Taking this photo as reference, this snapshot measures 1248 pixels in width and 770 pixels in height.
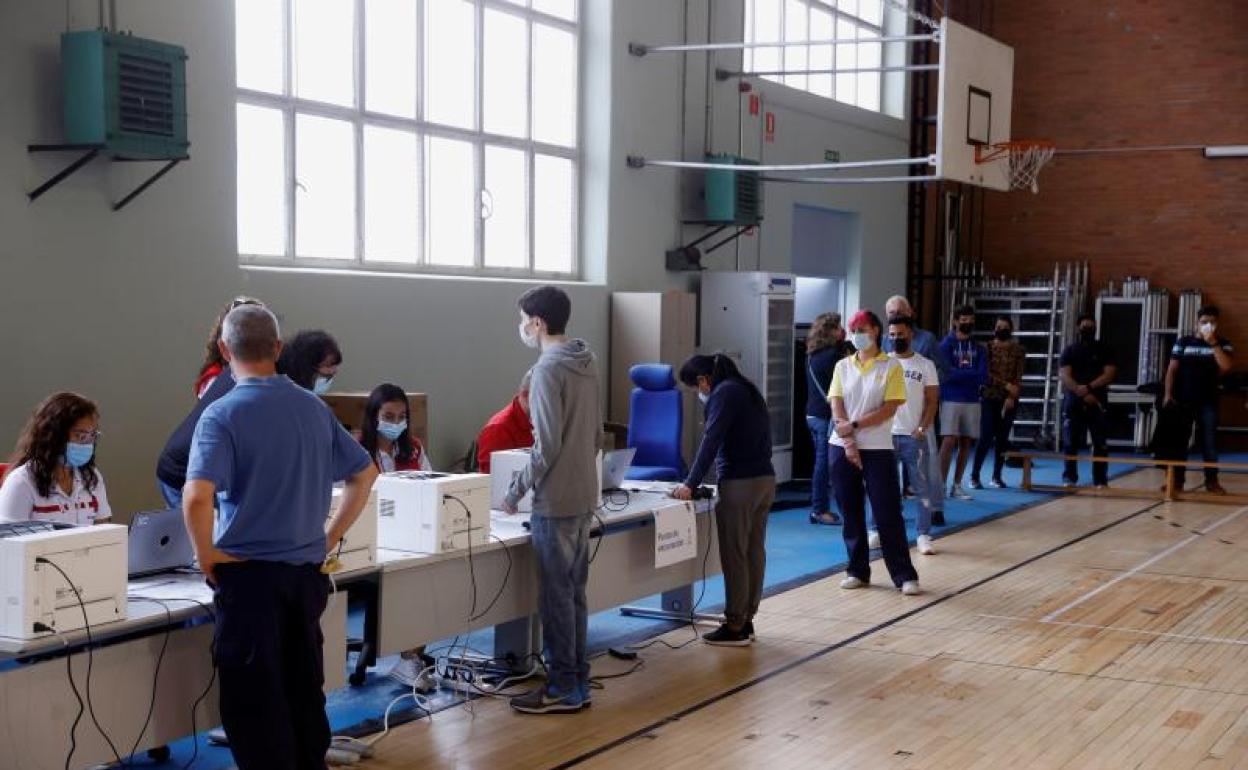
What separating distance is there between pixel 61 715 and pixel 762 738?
239cm

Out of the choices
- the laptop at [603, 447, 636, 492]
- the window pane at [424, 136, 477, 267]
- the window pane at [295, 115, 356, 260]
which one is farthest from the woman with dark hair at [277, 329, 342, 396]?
the window pane at [424, 136, 477, 267]

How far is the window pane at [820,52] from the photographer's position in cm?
1368

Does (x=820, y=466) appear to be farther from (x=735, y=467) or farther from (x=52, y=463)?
(x=52, y=463)

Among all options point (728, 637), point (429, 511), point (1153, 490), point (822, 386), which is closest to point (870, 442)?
point (728, 637)

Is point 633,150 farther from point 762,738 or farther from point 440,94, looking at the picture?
point 762,738

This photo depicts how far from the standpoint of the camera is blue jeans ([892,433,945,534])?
8609mm

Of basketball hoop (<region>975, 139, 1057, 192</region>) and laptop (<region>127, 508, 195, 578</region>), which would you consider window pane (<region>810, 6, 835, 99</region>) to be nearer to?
basketball hoop (<region>975, 139, 1057, 192</region>)

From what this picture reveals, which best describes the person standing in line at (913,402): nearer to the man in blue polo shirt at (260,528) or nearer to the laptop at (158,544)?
the laptop at (158,544)

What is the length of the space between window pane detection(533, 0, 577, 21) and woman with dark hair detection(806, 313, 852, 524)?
117 inches

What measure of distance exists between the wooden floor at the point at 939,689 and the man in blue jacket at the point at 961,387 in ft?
8.66

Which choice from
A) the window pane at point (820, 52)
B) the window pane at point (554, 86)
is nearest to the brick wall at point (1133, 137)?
the window pane at point (820, 52)

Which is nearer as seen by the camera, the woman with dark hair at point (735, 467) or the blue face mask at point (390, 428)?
the blue face mask at point (390, 428)

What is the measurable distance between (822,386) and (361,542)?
5.48 meters

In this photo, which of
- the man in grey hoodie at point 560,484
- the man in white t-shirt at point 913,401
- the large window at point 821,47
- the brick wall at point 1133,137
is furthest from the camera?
the brick wall at point 1133,137
